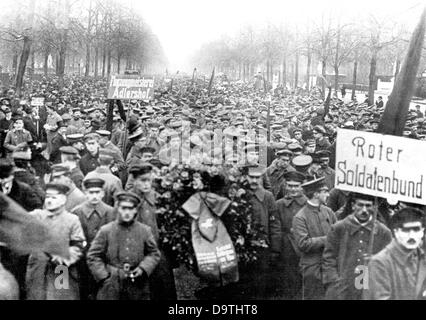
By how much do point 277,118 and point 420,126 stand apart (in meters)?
3.31

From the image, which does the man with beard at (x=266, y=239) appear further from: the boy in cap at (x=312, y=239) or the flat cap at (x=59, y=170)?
the flat cap at (x=59, y=170)

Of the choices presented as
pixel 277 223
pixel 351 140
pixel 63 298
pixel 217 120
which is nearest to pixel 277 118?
pixel 217 120

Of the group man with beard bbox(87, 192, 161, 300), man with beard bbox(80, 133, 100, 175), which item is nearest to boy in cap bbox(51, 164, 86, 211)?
man with beard bbox(87, 192, 161, 300)

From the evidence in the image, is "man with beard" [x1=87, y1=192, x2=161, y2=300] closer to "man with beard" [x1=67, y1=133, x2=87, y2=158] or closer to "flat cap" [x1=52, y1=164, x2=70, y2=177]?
"flat cap" [x1=52, y1=164, x2=70, y2=177]

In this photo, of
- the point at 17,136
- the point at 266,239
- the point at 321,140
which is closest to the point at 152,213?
the point at 266,239

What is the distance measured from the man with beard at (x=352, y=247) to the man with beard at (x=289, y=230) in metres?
0.86

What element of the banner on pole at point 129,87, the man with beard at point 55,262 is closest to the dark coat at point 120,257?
the man with beard at point 55,262

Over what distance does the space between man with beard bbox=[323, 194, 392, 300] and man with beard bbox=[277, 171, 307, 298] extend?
2.82 feet

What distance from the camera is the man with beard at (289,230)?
594 cm

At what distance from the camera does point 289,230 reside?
599 centimetres

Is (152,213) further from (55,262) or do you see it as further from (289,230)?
(289,230)

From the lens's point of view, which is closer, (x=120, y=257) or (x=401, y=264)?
(x=401, y=264)

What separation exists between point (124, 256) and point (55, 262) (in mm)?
586
